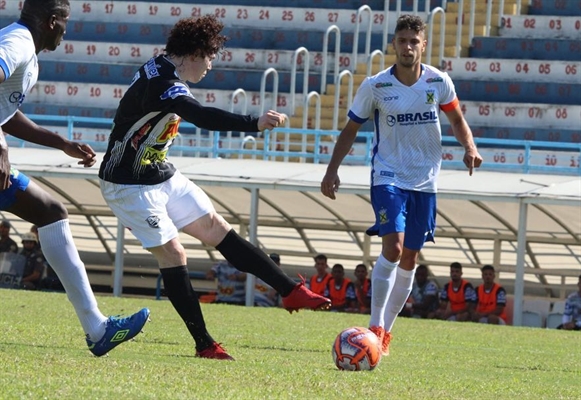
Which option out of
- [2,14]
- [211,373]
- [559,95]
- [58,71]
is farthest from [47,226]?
[2,14]

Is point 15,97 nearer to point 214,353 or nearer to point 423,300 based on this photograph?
point 214,353

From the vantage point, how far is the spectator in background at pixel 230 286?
19531mm

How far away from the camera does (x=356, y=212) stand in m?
20.4

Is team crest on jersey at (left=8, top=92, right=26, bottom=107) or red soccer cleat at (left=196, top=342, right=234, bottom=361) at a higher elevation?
team crest on jersey at (left=8, top=92, right=26, bottom=107)

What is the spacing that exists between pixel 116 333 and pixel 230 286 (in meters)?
13.1

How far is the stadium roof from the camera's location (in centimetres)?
1780

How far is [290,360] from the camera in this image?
7.43 m

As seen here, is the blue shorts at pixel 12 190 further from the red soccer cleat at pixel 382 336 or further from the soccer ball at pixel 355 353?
the red soccer cleat at pixel 382 336

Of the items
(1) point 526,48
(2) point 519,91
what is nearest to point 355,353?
(2) point 519,91

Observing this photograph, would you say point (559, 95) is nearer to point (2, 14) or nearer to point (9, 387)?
point (2, 14)

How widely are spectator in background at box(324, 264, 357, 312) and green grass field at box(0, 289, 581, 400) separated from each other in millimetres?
6493

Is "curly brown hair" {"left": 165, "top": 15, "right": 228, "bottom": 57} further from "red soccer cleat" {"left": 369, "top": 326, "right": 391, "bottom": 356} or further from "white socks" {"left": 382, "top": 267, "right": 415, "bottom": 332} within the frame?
"white socks" {"left": 382, "top": 267, "right": 415, "bottom": 332}

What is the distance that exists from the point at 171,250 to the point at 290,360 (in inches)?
38.3

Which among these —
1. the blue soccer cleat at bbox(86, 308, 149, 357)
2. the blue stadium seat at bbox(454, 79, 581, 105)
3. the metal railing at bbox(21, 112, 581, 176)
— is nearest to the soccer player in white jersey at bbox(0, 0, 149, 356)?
the blue soccer cleat at bbox(86, 308, 149, 357)
